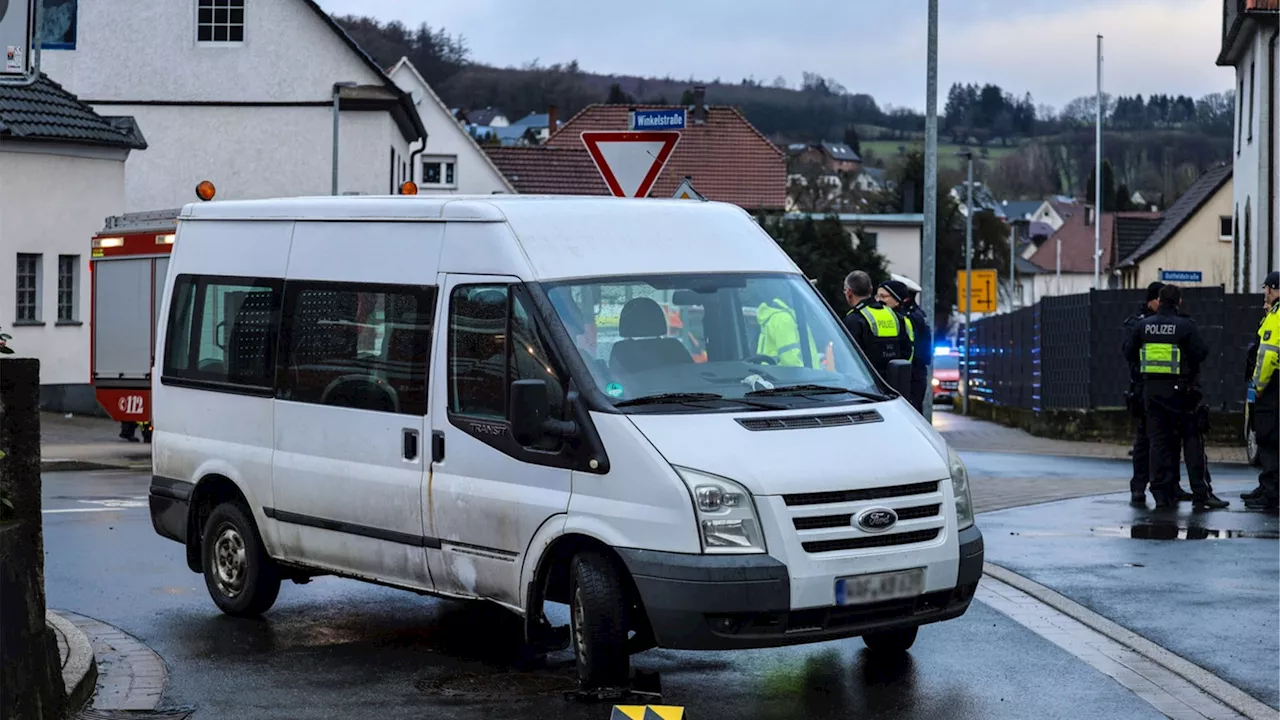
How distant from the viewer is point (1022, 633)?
9.83 meters

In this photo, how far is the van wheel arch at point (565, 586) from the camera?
7.97 m

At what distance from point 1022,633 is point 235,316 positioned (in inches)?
180

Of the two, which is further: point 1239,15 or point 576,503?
point 1239,15

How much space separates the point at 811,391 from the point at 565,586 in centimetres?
141

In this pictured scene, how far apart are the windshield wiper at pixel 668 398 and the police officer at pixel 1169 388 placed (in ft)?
29.2

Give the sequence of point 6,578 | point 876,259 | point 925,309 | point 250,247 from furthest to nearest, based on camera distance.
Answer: point 876,259
point 925,309
point 250,247
point 6,578

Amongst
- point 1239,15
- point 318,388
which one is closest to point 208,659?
point 318,388

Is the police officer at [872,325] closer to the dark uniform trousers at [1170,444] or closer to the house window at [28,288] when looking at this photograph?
the dark uniform trousers at [1170,444]

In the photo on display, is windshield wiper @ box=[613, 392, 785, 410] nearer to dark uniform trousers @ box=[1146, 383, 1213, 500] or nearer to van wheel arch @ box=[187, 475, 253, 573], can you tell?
van wheel arch @ box=[187, 475, 253, 573]

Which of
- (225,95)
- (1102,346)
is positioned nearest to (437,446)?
(1102,346)

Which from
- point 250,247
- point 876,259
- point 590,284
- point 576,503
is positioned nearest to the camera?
point 576,503

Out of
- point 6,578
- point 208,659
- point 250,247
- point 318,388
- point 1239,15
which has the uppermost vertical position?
point 1239,15

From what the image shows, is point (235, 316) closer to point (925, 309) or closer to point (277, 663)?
point (277, 663)

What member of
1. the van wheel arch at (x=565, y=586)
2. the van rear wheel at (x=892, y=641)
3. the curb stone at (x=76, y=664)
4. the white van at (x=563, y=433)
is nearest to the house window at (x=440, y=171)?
the white van at (x=563, y=433)
